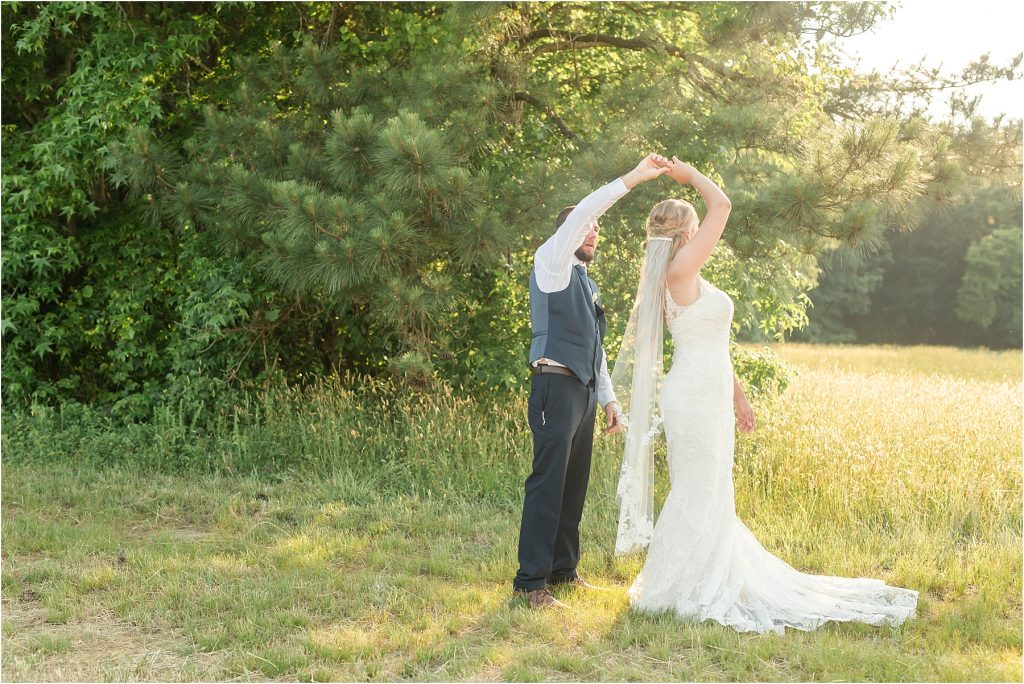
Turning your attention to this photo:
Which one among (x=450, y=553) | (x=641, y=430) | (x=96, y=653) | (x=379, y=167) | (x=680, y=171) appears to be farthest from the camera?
(x=379, y=167)

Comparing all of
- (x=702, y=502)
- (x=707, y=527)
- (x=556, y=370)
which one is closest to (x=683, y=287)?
(x=556, y=370)

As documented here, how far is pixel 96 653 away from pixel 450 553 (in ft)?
6.37

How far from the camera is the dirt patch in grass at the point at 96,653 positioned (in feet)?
11.8

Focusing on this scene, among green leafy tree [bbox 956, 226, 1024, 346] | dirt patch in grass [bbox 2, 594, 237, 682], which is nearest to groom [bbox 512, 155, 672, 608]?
dirt patch in grass [bbox 2, 594, 237, 682]

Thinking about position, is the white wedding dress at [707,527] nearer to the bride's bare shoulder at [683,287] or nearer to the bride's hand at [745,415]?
the bride's bare shoulder at [683,287]

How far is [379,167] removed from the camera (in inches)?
243

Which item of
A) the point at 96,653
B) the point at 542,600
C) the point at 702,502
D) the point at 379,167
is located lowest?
the point at 96,653

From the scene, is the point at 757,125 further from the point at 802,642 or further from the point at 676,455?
the point at 802,642

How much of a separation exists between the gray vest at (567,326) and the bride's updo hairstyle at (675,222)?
17.1 inches

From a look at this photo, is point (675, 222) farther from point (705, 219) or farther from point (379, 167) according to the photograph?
point (379, 167)

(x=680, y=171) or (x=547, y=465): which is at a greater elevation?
(x=680, y=171)

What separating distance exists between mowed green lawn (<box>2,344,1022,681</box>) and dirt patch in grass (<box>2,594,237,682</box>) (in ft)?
0.04

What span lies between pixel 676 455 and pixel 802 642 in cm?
99

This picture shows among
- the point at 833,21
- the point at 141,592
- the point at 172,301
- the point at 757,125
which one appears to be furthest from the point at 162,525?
the point at 833,21
